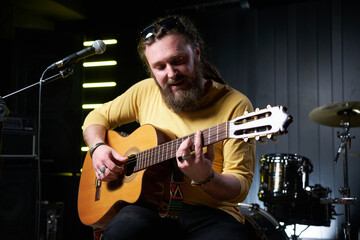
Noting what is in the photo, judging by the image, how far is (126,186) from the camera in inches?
72.7

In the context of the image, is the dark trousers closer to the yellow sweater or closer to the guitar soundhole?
the yellow sweater

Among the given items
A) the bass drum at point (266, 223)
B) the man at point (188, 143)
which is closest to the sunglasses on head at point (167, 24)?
the man at point (188, 143)

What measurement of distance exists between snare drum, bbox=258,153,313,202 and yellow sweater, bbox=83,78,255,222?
2024 mm

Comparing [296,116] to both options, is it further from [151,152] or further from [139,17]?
[151,152]

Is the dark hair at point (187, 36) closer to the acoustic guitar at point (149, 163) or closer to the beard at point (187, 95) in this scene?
the beard at point (187, 95)

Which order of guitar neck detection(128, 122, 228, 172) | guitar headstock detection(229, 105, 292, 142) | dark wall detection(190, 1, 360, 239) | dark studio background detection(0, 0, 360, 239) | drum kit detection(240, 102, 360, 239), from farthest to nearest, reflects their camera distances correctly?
dark wall detection(190, 1, 360, 239) < dark studio background detection(0, 0, 360, 239) < drum kit detection(240, 102, 360, 239) < guitar neck detection(128, 122, 228, 172) < guitar headstock detection(229, 105, 292, 142)

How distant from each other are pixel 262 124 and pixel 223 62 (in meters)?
4.06

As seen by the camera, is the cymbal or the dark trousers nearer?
the dark trousers

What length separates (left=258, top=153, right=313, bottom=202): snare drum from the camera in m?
3.81

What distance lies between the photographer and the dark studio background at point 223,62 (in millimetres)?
4113

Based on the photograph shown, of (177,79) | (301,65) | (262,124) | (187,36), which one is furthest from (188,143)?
(301,65)

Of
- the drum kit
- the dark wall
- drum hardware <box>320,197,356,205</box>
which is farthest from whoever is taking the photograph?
the dark wall

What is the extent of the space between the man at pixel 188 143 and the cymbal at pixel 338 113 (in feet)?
6.82

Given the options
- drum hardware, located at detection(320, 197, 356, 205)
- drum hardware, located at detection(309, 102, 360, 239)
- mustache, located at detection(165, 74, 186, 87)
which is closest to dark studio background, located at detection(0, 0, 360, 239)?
drum hardware, located at detection(309, 102, 360, 239)
